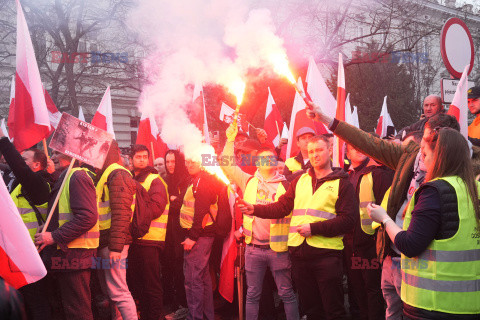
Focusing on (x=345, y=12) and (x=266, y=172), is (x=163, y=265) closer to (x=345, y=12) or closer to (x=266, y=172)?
(x=266, y=172)

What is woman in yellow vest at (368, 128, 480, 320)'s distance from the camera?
269cm

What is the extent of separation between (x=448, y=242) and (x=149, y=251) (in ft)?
12.7

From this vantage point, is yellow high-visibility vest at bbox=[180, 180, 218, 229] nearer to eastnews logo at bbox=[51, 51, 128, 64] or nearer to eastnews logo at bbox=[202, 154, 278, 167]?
eastnews logo at bbox=[202, 154, 278, 167]

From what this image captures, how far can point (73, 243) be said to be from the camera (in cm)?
457

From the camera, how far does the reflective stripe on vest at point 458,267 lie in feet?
8.83

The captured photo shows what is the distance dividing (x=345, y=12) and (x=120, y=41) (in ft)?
28.0

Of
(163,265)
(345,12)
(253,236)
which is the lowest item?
(163,265)

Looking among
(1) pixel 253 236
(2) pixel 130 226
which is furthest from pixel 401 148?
(2) pixel 130 226

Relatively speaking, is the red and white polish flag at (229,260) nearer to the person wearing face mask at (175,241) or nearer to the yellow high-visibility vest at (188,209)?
the yellow high-visibility vest at (188,209)

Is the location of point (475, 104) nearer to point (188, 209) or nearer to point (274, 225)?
point (274, 225)

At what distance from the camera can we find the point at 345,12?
17562 mm

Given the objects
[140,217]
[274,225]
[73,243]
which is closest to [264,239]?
[274,225]

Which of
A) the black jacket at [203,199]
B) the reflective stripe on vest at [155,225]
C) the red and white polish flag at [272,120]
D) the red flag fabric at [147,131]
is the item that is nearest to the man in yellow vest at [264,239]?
the black jacket at [203,199]

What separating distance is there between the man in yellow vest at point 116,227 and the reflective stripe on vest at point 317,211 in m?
1.83
